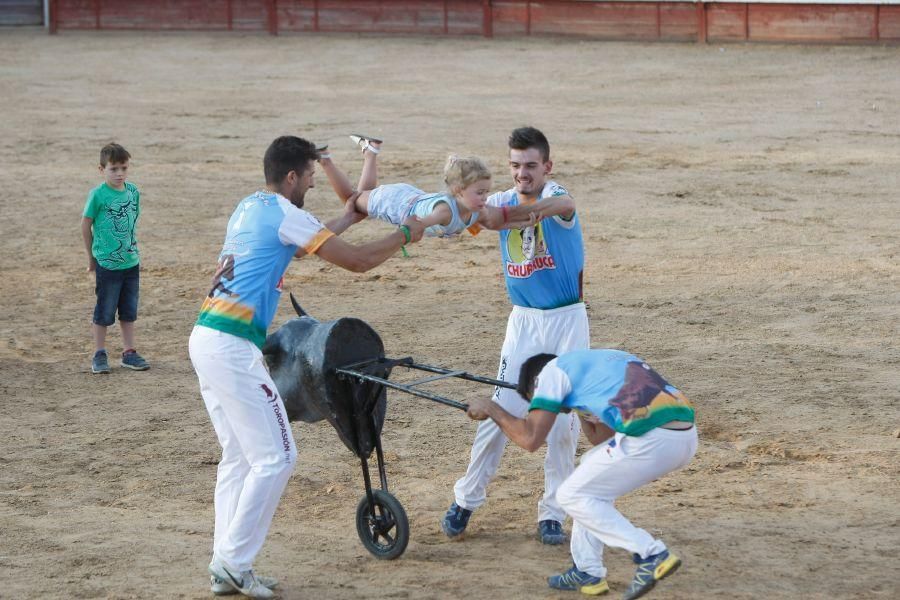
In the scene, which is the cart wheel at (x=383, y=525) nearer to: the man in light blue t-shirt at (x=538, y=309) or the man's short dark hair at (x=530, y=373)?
the man in light blue t-shirt at (x=538, y=309)

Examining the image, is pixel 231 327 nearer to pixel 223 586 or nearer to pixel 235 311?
pixel 235 311

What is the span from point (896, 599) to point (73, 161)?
15252 mm

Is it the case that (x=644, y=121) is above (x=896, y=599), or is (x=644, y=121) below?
above

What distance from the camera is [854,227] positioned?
51.8 ft

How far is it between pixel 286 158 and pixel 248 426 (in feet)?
4.68

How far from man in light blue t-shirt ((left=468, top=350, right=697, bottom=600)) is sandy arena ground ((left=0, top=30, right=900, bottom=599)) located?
3.06 ft

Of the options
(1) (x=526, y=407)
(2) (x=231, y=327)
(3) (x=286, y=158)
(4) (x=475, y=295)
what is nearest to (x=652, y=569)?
(1) (x=526, y=407)

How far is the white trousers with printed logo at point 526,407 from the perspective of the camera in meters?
7.65

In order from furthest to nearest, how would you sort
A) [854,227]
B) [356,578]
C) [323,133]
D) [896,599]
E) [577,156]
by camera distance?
[323,133], [577,156], [854,227], [356,578], [896,599]

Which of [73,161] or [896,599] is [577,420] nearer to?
[896,599]

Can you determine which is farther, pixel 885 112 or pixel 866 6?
pixel 866 6

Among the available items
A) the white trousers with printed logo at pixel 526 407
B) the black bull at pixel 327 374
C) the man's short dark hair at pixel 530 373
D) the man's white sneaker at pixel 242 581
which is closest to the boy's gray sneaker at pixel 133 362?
the black bull at pixel 327 374

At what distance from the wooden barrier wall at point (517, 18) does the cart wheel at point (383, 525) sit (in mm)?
21783

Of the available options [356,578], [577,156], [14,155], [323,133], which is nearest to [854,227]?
[577,156]
